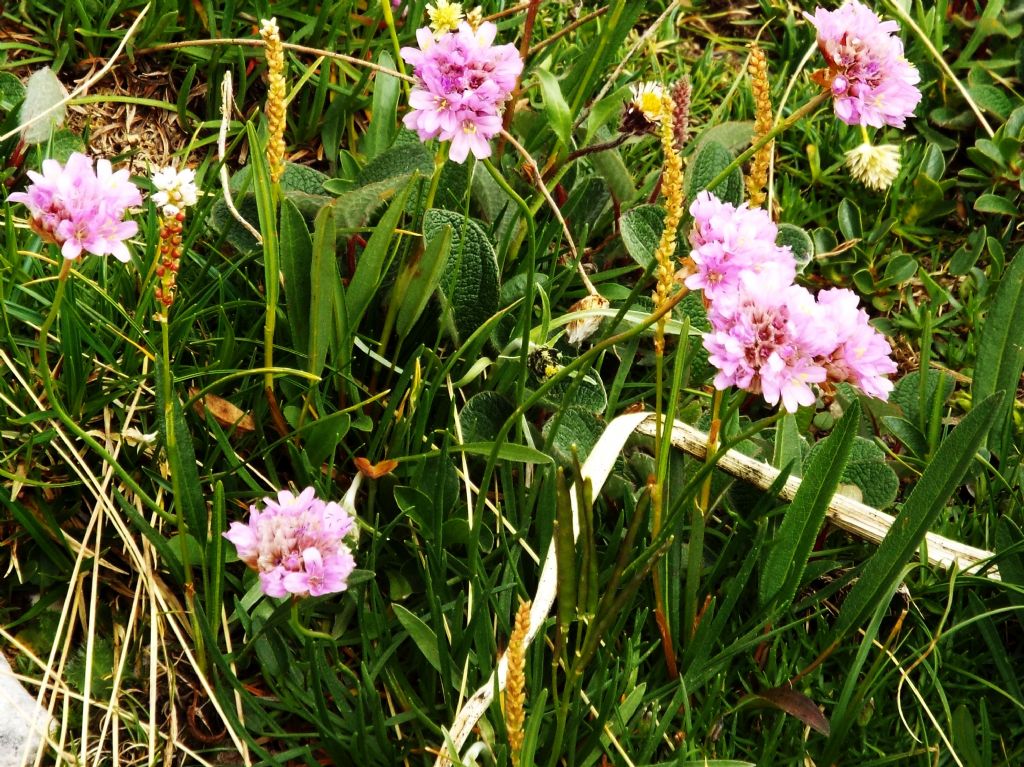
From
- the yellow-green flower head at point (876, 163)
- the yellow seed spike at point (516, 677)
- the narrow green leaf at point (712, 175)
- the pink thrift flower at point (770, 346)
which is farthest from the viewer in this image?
the yellow-green flower head at point (876, 163)

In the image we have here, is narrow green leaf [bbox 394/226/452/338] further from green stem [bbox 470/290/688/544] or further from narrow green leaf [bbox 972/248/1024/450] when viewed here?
narrow green leaf [bbox 972/248/1024/450]

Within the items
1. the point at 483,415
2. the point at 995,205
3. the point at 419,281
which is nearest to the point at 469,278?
the point at 419,281

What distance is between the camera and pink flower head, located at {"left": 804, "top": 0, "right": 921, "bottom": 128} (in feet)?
5.21

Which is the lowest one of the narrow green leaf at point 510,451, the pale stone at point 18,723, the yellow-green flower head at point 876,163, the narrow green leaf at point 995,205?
the pale stone at point 18,723

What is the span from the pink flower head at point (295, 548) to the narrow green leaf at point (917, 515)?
2.46ft

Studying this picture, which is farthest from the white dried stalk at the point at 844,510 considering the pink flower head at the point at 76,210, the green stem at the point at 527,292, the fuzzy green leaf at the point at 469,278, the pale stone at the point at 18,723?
the pale stone at the point at 18,723

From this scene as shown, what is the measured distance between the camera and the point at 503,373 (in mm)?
1805

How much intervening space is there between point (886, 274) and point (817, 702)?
1000 millimetres

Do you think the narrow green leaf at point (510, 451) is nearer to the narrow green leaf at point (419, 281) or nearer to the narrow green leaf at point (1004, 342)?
the narrow green leaf at point (419, 281)

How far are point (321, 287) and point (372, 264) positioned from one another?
4.7 inches

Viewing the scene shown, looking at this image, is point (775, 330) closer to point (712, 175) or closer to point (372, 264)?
point (372, 264)

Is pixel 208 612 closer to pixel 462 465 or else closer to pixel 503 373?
pixel 462 465

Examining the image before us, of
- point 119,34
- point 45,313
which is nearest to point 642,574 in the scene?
point 45,313

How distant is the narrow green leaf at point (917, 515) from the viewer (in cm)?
147
